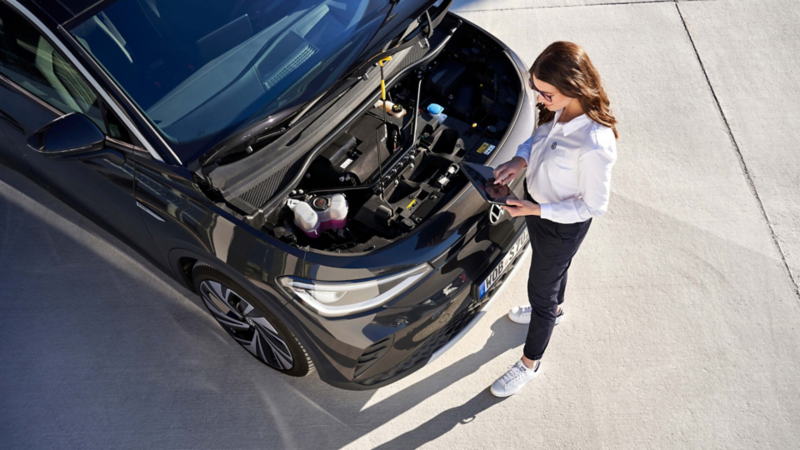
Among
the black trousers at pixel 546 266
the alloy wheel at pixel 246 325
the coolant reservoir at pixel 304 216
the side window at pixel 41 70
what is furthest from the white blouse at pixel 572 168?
the side window at pixel 41 70

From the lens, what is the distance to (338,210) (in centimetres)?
248

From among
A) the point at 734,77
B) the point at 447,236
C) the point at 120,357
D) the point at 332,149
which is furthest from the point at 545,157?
the point at 734,77

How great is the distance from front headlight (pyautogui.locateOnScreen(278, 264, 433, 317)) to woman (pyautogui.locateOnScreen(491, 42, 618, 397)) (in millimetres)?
544

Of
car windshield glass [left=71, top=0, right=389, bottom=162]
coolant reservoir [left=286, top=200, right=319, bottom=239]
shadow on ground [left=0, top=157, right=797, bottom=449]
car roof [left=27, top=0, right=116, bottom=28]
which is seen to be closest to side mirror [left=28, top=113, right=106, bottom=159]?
car windshield glass [left=71, top=0, right=389, bottom=162]

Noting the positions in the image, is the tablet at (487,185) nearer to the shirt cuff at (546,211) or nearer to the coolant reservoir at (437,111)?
the shirt cuff at (546,211)

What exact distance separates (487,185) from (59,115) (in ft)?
6.02

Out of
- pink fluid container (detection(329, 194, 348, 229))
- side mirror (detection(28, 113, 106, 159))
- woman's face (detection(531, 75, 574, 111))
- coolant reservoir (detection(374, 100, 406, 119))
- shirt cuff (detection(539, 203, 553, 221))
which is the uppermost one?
side mirror (detection(28, 113, 106, 159))

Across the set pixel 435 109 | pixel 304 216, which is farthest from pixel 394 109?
pixel 304 216

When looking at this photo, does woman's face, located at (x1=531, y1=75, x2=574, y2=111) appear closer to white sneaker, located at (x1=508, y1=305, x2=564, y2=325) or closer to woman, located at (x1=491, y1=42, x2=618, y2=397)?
woman, located at (x1=491, y1=42, x2=618, y2=397)

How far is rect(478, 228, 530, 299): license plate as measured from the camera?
2.58 metres

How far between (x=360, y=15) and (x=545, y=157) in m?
Result: 1.06

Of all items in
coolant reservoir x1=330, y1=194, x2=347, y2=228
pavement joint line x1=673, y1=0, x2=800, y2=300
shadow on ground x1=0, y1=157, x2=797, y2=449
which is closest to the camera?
coolant reservoir x1=330, y1=194, x2=347, y2=228

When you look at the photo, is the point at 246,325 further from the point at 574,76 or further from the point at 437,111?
the point at 574,76

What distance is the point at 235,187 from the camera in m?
2.36
